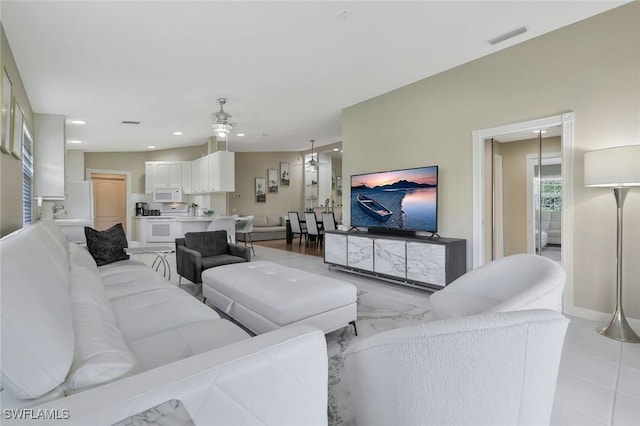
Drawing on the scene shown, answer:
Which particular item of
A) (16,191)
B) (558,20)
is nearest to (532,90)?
(558,20)

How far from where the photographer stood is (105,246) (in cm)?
356

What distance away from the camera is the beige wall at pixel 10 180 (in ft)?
8.99

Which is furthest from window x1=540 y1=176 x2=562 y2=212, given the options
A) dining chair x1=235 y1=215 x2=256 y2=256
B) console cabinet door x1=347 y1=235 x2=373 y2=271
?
dining chair x1=235 y1=215 x2=256 y2=256

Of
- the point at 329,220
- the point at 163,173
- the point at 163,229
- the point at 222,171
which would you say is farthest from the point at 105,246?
the point at 163,173

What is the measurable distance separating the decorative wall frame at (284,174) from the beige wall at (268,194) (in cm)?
12

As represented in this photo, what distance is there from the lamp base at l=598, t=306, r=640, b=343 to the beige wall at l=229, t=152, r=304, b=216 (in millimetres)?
9060

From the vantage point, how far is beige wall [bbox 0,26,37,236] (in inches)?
108

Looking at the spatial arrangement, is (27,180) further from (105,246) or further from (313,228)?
(313,228)

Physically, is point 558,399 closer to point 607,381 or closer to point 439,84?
point 607,381

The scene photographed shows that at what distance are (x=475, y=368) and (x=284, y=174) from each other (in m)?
10.2

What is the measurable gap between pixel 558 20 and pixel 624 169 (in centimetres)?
158

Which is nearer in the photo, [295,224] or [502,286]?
[502,286]

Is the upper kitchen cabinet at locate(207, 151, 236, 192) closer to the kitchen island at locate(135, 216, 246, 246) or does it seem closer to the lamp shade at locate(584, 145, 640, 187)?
the kitchen island at locate(135, 216, 246, 246)

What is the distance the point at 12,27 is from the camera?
279cm
